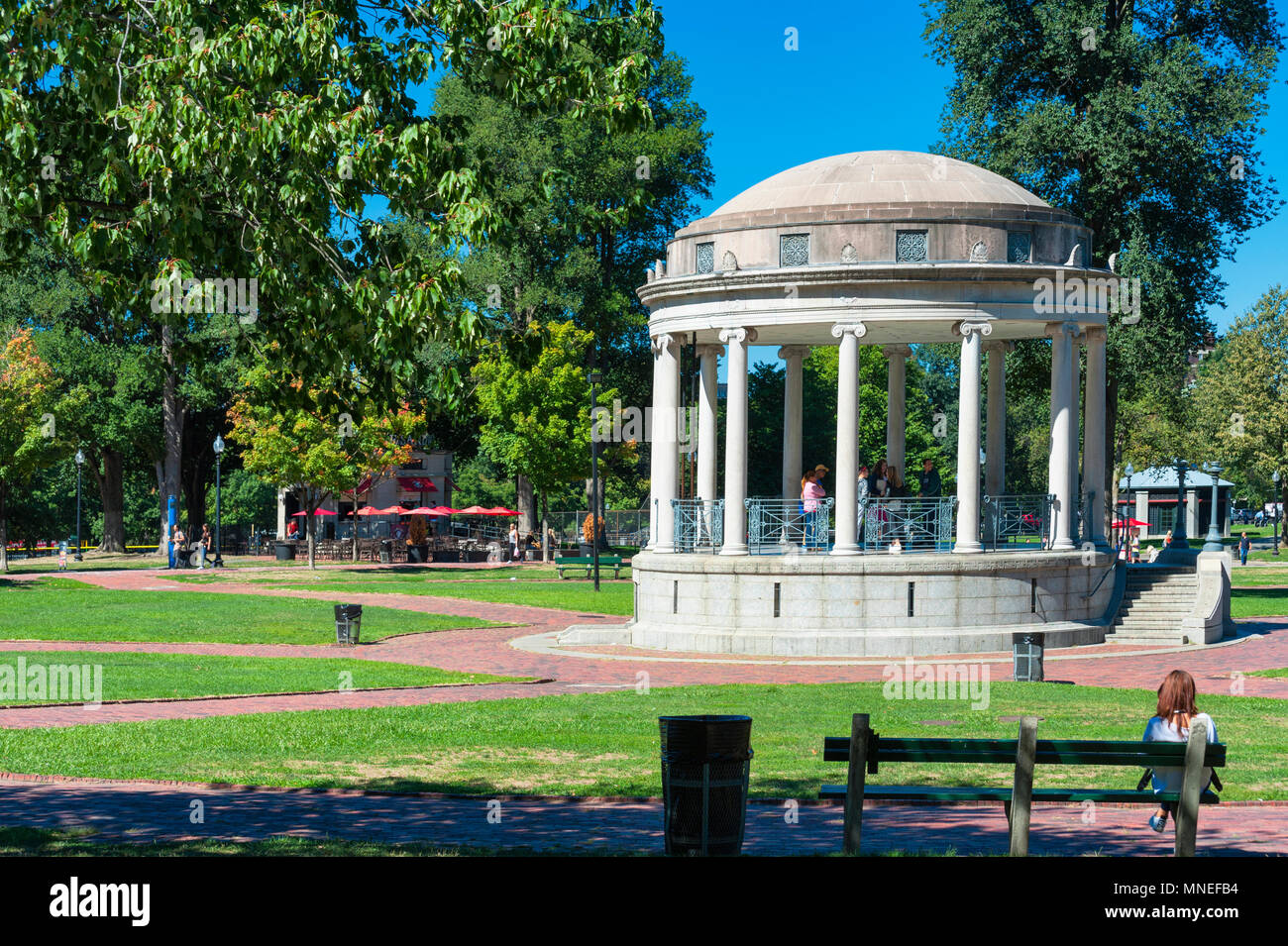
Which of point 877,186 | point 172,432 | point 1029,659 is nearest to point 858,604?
point 1029,659

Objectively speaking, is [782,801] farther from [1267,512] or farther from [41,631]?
[1267,512]

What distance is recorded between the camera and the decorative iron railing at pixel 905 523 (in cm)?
3150

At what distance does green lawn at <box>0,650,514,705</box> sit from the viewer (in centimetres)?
2220

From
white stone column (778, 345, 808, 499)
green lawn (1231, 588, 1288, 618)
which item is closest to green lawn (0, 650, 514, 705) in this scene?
white stone column (778, 345, 808, 499)

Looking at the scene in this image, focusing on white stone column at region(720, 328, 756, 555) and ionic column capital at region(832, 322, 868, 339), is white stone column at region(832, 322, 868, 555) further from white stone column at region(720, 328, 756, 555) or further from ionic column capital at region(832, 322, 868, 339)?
white stone column at region(720, 328, 756, 555)

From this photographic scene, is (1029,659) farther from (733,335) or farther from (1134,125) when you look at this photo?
(1134,125)

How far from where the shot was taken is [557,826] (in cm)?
1227

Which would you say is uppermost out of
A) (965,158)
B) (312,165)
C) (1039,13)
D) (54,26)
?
(1039,13)

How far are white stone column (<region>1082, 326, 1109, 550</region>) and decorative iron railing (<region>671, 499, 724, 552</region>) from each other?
28.2ft

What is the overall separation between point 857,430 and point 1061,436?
5319 mm

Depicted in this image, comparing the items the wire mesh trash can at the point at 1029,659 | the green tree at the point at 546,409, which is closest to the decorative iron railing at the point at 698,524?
the wire mesh trash can at the point at 1029,659

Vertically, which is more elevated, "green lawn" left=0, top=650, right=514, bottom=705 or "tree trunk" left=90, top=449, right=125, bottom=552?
"tree trunk" left=90, top=449, right=125, bottom=552

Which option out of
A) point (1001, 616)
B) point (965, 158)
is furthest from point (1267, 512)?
point (1001, 616)
